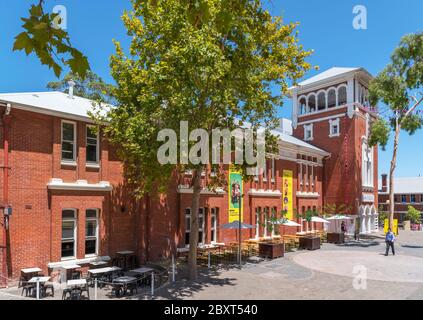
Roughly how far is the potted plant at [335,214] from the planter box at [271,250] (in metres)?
10.3

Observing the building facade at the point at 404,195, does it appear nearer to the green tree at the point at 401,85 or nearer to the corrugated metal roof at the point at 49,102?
the green tree at the point at 401,85

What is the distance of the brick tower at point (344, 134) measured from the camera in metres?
38.4

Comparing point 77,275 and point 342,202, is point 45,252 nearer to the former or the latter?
point 77,275

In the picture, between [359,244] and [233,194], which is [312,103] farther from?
[233,194]

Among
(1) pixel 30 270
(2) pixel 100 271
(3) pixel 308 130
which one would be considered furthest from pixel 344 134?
(1) pixel 30 270

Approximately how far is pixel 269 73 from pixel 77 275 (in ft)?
41.8

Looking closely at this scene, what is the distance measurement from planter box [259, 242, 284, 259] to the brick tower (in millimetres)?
18327

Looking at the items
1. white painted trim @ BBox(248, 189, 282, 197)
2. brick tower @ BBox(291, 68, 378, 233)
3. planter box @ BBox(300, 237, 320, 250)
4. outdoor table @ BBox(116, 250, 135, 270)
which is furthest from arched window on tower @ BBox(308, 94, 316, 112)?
outdoor table @ BBox(116, 250, 135, 270)

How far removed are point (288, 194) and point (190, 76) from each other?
880 inches

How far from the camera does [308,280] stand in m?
16.8

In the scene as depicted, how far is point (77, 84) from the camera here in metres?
43.7

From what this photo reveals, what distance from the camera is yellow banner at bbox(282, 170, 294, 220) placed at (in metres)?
32.8

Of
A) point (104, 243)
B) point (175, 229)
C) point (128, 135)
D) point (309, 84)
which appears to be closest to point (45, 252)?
point (104, 243)

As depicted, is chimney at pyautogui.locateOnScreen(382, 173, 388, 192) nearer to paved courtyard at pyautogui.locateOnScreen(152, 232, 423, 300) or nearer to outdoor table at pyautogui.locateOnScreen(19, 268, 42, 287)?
paved courtyard at pyautogui.locateOnScreen(152, 232, 423, 300)
